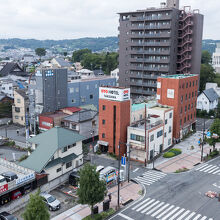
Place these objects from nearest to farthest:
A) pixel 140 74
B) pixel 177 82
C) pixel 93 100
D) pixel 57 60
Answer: pixel 177 82, pixel 93 100, pixel 140 74, pixel 57 60

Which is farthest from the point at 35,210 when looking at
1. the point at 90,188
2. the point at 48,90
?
the point at 48,90

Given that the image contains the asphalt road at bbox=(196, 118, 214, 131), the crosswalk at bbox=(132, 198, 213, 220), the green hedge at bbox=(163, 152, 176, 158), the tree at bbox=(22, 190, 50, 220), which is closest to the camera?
the tree at bbox=(22, 190, 50, 220)

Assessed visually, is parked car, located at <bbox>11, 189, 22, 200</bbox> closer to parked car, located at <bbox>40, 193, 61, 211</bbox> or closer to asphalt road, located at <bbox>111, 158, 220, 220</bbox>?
parked car, located at <bbox>40, 193, 61, 211</bbox>

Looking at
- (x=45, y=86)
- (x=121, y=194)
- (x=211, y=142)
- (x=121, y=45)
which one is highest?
(x=121, y=45)

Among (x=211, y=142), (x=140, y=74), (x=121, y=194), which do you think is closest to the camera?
(x=121, y=194)

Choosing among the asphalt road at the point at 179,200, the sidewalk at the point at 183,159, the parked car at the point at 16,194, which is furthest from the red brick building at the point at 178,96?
the parked car at the point at 16,194

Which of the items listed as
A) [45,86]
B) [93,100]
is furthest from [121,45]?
[45,86]

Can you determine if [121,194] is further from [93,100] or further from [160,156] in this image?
[93,100]

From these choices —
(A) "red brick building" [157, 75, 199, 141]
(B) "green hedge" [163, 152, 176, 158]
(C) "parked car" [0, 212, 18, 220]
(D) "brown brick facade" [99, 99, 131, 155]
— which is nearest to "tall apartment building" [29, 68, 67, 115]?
(D) "brown brick facade" [99, 99, 131, 155]
